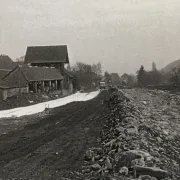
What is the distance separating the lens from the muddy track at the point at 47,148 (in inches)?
415

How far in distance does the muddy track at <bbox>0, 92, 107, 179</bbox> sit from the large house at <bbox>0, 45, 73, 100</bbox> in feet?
63.3

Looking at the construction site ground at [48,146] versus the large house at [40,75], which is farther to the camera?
the large house at [40,75]

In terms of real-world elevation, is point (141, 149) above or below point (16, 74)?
below

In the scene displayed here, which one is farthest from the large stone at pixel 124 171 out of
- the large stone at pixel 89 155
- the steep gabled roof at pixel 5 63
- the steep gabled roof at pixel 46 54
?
the steep gabled roof at pixel 5 63

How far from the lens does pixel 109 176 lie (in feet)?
29.5

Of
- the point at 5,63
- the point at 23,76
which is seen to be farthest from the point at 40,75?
the point at 5,63

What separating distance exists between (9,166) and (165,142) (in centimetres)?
610

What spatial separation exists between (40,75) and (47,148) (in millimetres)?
38356

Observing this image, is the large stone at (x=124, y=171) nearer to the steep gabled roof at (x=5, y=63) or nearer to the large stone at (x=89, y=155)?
the large stone at (x=89, y=155)

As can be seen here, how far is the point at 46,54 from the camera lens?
65562 millimetres

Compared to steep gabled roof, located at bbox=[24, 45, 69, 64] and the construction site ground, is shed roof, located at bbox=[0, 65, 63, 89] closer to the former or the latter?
steep gabled roof, located at bbox=[24, 45, 69, 64]

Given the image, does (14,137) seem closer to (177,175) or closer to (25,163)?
(25,163)

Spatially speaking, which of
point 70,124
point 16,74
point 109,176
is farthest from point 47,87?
point 109,176

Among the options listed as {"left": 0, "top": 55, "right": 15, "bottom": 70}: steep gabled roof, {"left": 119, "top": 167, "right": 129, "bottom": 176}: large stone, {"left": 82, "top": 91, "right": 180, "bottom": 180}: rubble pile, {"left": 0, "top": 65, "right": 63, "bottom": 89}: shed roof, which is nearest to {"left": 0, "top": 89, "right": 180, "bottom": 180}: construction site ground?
{"left": 82, "top": 91, "right": 180, "bottom": 180}: rubble pile
